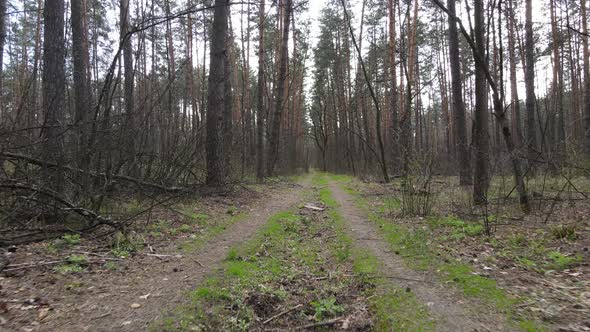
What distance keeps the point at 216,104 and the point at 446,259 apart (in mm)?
7775

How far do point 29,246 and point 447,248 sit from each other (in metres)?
5.68

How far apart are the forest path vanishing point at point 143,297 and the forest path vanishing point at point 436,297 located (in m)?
2.23

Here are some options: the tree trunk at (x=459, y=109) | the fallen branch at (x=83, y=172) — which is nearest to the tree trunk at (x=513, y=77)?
the tree trunk at (x=459, y=109)

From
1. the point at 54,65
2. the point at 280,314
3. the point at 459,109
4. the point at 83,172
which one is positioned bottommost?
the point at 280,314

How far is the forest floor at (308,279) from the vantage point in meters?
Result: 2.92

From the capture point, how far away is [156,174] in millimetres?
7117

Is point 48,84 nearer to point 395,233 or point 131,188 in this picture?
point 131,188

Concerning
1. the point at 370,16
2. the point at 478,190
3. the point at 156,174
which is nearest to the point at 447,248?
the point at 478,190

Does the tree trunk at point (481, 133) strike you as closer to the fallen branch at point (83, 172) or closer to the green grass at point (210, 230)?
the green grass at point (210, 230)

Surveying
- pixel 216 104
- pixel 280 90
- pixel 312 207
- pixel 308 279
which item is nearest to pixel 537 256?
pixel 308 279

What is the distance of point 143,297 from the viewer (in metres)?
3.33

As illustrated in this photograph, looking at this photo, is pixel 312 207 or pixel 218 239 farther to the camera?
pixel 312 207

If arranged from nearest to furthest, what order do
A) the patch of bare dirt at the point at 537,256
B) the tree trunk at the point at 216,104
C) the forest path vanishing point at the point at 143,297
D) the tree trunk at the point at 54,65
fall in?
the forest path vanishing point at the point at 143,297 < the patch of bare dirt at the point at 537,256 < the tree trunk at the point at 54,65 < the tree trunk at the point at 216,104

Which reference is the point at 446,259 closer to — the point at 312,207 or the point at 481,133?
the point at 481,133
